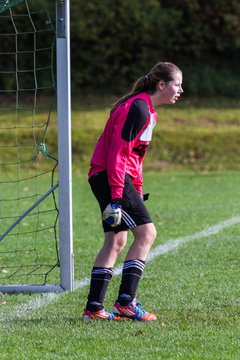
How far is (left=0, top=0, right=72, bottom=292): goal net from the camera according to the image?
735 centimetres

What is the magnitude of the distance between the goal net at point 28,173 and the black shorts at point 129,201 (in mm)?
1107

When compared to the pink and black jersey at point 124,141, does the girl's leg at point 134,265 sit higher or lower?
lower

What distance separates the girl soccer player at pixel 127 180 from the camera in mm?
5590

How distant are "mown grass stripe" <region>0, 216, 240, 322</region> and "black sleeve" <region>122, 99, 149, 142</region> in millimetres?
1494

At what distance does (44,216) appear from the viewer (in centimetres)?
1184

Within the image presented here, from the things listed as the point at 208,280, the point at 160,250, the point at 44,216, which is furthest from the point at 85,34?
the point at 208,280

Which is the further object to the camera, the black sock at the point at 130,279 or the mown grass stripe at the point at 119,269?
the mown grass stripe at the point at 119,269

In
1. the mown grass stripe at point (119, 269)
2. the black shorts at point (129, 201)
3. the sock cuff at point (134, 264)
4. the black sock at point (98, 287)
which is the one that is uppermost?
the black shorts at point (129, 201)

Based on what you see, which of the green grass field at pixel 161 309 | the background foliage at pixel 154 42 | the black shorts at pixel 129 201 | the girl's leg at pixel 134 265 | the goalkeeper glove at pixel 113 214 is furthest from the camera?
the background foliage at pixel 154 42

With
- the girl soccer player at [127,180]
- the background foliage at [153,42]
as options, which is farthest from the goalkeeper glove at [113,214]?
the background foliage at [153,42]

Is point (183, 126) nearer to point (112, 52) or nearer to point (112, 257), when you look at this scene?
point (112, 52)

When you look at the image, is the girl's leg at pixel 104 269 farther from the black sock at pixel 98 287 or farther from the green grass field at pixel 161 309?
the green grass field at pixel 161 309

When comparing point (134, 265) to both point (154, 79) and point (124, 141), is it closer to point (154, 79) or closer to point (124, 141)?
point (124, 141)

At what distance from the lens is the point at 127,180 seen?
19.0ft
